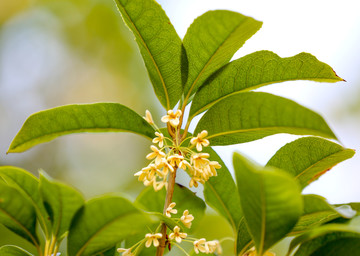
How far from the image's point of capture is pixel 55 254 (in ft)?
3.47

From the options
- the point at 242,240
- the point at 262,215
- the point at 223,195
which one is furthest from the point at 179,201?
the point at 262,215

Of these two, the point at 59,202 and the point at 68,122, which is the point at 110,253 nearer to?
the point at 59,202

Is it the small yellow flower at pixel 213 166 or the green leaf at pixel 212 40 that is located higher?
the green leaf at pixel 212 40

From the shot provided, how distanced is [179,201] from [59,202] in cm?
54

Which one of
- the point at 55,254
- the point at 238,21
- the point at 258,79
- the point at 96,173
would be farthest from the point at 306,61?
the point at 96,173

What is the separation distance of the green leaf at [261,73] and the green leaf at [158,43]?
0.13m

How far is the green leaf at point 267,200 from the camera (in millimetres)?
772

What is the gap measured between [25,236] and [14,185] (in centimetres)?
15

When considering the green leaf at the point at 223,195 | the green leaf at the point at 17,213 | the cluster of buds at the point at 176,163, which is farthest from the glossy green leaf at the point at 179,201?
the green leaf at the point at 17,213

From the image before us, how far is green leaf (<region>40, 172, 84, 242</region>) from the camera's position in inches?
36.1

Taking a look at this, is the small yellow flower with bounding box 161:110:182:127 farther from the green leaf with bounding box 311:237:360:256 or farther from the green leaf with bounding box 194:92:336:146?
the green leaf with bounding box 311:237:360:256

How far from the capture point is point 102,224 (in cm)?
90

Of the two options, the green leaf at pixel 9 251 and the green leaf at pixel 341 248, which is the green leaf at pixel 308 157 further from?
the green leaf at pixel 9 251

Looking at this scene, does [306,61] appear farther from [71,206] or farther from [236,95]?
[71,206]
